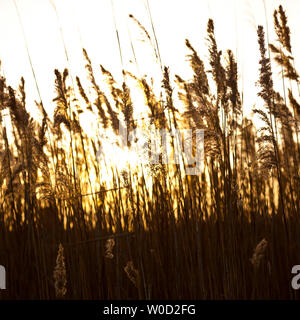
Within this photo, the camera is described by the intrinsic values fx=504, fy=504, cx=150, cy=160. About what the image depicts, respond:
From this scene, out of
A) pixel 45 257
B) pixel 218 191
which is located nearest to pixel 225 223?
pixel 218 191

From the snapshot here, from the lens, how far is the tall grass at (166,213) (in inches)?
85.2

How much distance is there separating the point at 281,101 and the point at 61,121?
4.15ft

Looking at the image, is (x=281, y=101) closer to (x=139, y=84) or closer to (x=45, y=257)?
(x=139, y=84)
